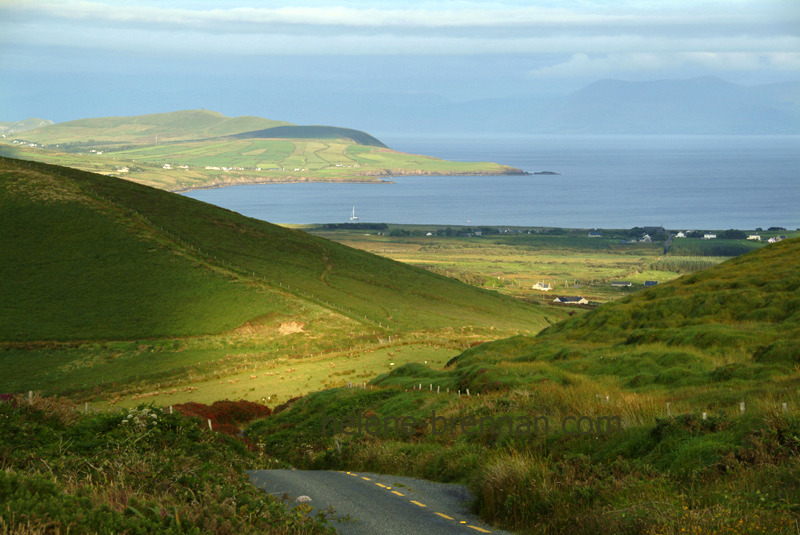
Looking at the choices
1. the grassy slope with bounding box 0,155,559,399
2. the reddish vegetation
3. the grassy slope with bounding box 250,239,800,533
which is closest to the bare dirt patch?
the grassy slope with bounding box 0,155,559,399

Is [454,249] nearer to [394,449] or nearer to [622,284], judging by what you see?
[622,284]

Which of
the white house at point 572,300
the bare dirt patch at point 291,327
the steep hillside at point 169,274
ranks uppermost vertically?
the steep hillside at point 169,274

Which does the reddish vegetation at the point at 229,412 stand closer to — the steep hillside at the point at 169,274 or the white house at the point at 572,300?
the steep hillside at the point at 169,274

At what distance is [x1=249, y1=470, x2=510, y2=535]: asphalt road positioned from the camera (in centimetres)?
1149

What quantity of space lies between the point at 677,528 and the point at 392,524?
4.61 metres

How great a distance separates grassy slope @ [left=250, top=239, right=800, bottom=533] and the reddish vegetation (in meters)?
2.48

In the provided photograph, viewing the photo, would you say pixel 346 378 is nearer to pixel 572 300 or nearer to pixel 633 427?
pixel 633 427

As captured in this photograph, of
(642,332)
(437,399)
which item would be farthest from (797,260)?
(437,399)

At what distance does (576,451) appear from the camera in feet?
45.5

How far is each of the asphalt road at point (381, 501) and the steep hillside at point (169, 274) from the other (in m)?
53.5

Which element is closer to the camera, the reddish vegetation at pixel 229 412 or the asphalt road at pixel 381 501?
the asphalt road at pixel 381 501

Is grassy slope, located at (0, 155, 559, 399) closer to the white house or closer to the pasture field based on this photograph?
the white house

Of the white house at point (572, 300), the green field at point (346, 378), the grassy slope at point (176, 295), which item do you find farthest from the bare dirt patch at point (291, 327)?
the white house at point (572, 300)

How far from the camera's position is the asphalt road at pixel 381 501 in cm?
1149
